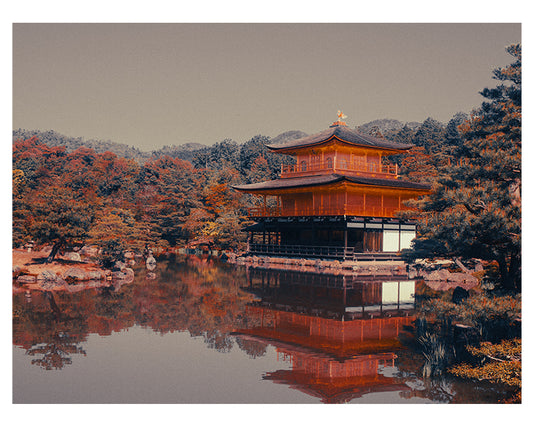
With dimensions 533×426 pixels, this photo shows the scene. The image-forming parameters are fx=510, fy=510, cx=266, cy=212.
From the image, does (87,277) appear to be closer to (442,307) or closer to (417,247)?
(417,247)

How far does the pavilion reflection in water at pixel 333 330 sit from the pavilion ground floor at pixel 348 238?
22.4ft

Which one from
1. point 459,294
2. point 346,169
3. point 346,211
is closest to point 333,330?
point 459,294

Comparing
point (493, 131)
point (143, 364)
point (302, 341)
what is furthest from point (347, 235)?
point (143, 364)

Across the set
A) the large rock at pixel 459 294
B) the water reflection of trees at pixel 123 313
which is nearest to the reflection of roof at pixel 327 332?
the water reflection of trees at pixel 123 313

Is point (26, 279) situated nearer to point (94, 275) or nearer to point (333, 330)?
point (94, 275)

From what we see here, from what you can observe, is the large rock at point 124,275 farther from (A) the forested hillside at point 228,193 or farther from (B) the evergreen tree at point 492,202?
(B) the evergreen tree at point 492,202

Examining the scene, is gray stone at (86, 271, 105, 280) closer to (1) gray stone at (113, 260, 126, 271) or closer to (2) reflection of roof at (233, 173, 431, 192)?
(1) gray stone at (113, 260, 126, 271)

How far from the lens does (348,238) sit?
102 ft

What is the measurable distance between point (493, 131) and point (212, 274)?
16.0m

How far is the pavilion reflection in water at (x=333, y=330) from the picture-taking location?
8.88 m

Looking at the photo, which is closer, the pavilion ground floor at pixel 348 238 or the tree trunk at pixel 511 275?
the tree trunk at pixel 511 275

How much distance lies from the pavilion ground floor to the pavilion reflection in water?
269 inches

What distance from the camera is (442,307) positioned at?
1071 centimetres

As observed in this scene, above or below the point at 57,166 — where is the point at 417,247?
below
